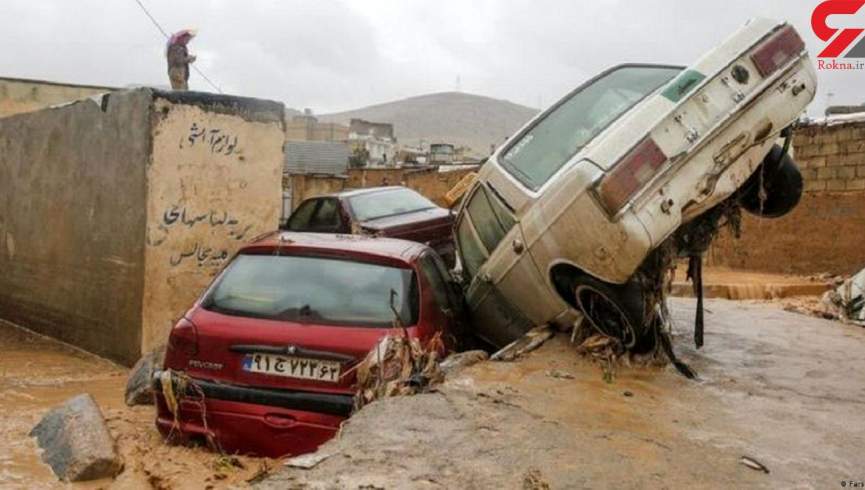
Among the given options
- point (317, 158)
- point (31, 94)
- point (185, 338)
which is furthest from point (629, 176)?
point (317, 158)

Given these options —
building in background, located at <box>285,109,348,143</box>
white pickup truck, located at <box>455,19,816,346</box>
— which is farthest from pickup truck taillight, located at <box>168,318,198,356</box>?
building in background, located at <box>285,109,348,143</box>

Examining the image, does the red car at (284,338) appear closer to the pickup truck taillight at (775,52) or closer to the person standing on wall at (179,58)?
the pickup truck taillight at (775,52)

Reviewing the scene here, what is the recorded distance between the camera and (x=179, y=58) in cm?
949

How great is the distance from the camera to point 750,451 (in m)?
3.43

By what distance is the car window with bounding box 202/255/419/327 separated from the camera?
4.29 metres

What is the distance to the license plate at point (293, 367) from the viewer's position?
404 centimetres

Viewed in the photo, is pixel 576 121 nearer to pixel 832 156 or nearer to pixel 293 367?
pixel 293 367

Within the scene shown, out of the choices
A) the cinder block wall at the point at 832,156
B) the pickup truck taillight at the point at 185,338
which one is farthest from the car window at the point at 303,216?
the cinder block wall at the point at 832,156

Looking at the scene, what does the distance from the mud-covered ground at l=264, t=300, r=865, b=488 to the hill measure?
76201 millimetres

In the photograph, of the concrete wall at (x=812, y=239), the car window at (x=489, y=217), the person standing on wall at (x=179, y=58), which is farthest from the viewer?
the concrete wall at (x=812, y=239)

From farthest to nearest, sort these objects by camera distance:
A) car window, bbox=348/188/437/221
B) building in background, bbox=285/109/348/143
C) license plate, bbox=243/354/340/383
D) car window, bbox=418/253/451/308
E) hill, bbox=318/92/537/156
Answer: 1. hill, bbox=318/92/537/156
2. building in background, bbox=285/109/348/143
3. car window, bbox=348/188/437/221
4. car window, bbox=418/253/451/308
5. license plate, bbox=243/354/340/383

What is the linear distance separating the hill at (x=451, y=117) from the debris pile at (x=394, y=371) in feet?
252

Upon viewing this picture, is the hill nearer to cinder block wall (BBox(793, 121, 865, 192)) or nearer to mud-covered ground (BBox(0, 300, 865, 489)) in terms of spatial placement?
cinder block wall (BBox(793, 121, 865, 192))

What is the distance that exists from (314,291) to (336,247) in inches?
14.5
